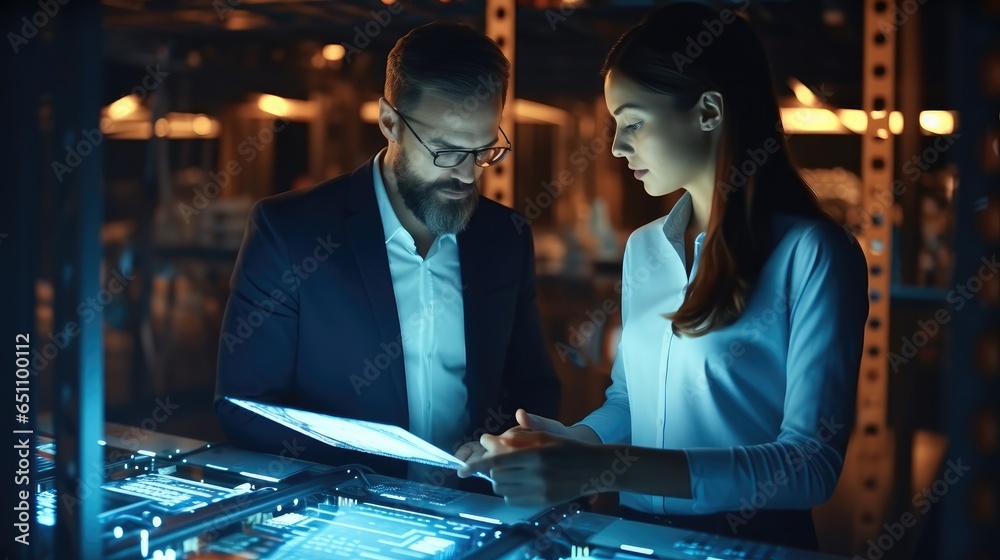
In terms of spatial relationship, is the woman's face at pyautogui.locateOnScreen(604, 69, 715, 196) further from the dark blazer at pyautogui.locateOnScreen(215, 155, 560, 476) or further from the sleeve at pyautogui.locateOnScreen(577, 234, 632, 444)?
the dark blazer at pyautogui.locateOnScreen(215, 155, 560, 476)

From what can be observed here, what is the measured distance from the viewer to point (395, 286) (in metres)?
1.56

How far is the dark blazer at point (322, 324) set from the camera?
147cm

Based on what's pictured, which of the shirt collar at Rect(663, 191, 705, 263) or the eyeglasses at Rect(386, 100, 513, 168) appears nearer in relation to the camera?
the shirt collar at Rect(663, 191, 705, 263)

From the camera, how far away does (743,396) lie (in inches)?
45.0

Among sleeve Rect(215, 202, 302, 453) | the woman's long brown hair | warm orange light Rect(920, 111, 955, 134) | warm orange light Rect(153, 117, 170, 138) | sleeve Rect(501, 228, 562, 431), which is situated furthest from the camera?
warm orange light Rect(153, 117, 170, 138)

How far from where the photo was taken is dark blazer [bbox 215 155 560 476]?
1466 millimetres

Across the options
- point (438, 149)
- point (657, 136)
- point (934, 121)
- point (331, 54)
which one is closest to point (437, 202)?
point (438, 149)

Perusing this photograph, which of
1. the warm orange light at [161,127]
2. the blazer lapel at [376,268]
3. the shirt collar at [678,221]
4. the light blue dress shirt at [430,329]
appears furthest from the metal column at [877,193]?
the warm orange light at [161,127]

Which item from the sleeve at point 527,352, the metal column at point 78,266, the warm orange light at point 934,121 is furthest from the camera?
the warm orange light at point 934,121

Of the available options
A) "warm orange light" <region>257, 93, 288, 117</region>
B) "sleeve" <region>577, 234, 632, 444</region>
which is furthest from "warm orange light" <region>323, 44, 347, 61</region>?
"sleeve" <region>577, 234, 632, 444</region>

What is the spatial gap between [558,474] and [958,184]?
0.52 metres

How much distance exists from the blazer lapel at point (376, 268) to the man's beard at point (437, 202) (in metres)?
0.07

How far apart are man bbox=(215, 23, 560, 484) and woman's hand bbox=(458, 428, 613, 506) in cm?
49

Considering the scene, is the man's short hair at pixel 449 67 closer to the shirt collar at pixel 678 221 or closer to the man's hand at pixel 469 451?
the shirt collar at pixel 678 221
